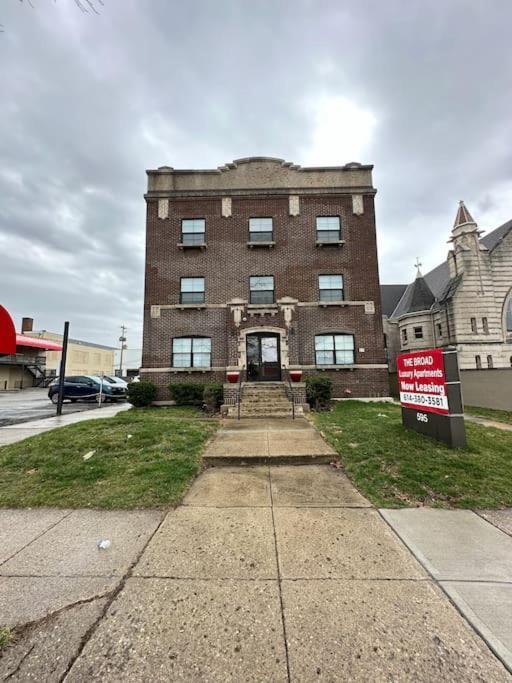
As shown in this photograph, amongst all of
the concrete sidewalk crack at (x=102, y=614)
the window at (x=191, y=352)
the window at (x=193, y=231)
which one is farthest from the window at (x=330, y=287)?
the concrete sidewalk crack at (x=102, y=614)

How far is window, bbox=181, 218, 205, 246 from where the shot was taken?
53.5 feet

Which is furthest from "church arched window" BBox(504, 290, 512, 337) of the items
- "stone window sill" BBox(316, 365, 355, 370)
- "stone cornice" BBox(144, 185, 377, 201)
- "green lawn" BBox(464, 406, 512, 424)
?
"stone window sill" BBox(316, 365, 355, 370)

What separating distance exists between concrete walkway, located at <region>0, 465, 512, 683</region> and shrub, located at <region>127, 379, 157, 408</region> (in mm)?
10262

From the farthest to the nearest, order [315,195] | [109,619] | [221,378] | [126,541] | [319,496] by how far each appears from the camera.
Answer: [315,195], [221,378], [319,496], [126,541], [109,619]

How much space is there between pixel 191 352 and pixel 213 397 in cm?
364

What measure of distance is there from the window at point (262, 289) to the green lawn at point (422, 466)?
8.63 meters

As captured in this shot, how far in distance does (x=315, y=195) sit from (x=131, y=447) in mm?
15028

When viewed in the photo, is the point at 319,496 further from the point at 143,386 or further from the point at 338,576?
the point at 143,386

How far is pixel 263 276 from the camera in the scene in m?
16.0

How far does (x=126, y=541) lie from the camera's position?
338 cm

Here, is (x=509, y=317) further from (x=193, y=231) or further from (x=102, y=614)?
(x=102, y=614)

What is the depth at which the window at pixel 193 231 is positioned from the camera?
53.5 ft

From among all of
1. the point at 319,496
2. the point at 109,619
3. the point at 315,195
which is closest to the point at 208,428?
the point at 319,496

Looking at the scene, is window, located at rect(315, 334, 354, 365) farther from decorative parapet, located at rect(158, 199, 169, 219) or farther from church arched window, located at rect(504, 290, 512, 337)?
church arched window, located at rect(504, 290, 512, 337)
